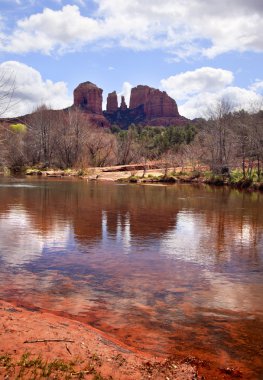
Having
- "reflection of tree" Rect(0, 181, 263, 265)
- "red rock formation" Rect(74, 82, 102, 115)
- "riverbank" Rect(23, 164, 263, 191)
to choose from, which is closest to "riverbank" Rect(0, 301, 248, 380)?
"reflection of tree" Rect(0, 181, 263, 265)

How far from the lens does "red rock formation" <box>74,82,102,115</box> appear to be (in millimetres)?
192500

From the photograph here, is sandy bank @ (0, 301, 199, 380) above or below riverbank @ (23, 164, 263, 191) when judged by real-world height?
below

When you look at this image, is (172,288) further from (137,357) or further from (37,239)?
(37,239)

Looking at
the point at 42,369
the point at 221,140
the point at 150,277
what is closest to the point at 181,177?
the point at 221,140

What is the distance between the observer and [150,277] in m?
10.6

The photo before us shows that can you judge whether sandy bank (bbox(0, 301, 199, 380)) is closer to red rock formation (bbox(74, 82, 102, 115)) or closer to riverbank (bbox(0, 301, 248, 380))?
riverbank (bbox(0, 301, 248, 380))

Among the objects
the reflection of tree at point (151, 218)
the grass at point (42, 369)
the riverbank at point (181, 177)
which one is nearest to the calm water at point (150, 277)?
the reflection of tree at point (151, 218)

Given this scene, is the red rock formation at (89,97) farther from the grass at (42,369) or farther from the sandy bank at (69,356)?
the grass at (42,369)

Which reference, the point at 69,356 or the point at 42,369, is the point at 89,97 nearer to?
the point at 69,356

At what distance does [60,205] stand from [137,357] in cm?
1972

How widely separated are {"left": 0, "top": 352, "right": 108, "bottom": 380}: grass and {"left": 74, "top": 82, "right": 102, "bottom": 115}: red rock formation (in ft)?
624

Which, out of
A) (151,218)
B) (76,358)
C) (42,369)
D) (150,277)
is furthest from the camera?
(151,218)

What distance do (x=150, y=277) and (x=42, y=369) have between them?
575 centimetres

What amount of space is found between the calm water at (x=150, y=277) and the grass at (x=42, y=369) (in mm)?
1585
